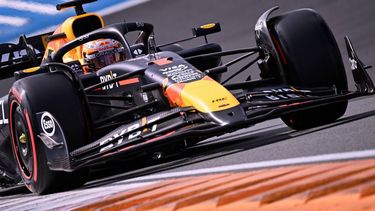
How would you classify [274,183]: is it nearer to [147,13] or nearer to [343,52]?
[343,52]

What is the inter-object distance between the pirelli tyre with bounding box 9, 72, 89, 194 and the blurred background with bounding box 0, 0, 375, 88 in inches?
209

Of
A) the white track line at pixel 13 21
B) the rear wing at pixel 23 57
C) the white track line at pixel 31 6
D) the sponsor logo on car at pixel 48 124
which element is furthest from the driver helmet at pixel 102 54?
the white track line at pixel 13 21

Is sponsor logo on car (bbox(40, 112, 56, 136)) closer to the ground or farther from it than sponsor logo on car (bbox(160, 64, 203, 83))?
closer to the ground

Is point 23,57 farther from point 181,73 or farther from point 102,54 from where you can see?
point 181,73

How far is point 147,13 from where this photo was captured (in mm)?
14594

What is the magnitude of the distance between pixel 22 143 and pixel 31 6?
7.47 m

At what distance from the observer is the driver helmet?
811cm

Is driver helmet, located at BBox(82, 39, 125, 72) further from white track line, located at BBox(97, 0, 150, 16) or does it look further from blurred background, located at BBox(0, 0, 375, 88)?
white track line, located at BBox(97, 0, 150, 16)

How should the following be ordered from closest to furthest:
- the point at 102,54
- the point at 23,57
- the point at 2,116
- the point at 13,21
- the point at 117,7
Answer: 1. the point at 2,116
2. the point at 102,54
3. the point at 23,57
4. the point at 13,21
5. the point at 117,7

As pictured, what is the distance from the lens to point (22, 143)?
6.87 meters

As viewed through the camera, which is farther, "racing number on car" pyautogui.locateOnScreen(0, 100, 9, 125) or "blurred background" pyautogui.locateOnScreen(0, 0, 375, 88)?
"blurred background" pyautogui.locateOnScreen(0, 0, 375, 88)

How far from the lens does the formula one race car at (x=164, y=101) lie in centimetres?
586

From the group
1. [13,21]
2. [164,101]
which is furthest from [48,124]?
[13,21]

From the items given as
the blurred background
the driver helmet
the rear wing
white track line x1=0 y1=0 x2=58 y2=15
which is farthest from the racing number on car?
white track line x1=0 y1=0 x2=58 y2=15
